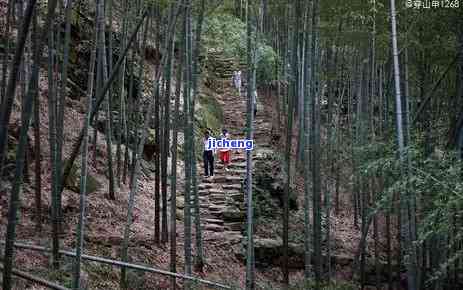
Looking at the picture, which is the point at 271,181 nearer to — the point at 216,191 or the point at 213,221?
the point at 216,191

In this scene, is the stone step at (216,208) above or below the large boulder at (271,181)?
below

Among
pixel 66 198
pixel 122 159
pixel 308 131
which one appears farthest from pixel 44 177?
pixel 308 131

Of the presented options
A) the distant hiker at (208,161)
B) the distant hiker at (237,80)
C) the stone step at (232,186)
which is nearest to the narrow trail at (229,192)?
the stone step at (232,186)

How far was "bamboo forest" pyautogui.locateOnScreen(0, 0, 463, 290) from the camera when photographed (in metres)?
4.77

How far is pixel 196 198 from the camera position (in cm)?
707

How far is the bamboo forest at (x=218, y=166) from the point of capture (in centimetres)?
477

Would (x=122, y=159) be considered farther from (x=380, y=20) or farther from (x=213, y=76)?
(x=213, y=76)

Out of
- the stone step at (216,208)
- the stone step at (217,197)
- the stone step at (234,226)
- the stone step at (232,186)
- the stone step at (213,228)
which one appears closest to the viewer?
the stone step at (213,228)

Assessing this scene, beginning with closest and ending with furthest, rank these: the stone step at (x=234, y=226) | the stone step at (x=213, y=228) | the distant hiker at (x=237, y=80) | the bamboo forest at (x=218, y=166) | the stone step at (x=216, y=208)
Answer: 1. the bamboo forest at (x=218, y=166)
2. the stone step at (x=213, y=228)
3. the stone step at (x=234, y=226)
4. the stone step at (x=216, y=208)
5. the distant hiker at (x=237, y=80)

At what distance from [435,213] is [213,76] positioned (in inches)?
551

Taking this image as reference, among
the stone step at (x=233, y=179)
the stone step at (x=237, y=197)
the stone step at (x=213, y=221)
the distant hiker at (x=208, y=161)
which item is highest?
the distant hiker at (x=208, y=161)

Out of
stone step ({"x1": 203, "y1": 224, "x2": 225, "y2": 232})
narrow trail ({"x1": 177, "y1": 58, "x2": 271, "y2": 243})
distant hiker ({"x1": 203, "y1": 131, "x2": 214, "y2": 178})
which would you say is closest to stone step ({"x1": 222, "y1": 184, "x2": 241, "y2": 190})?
narrow trail ({"x1": 177, "y1": 58, "x2": 271, "y2": 243})

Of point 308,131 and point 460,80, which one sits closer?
point 460,80

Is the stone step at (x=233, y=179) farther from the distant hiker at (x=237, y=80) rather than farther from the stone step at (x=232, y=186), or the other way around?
the distant hiker at (x=237, y=80)
